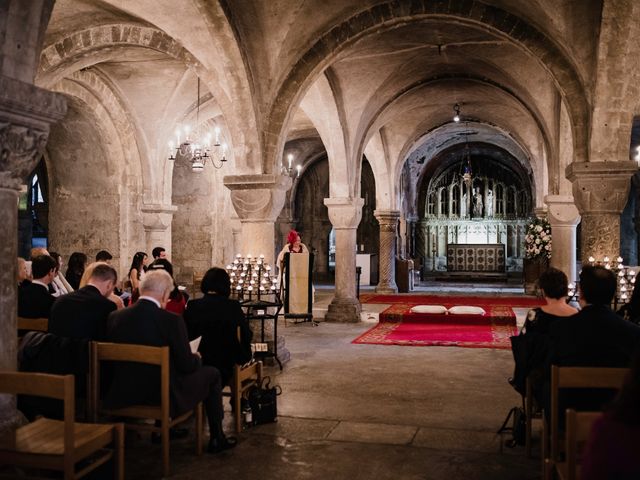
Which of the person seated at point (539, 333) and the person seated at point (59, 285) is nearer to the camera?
the person seated at point (539, 333)

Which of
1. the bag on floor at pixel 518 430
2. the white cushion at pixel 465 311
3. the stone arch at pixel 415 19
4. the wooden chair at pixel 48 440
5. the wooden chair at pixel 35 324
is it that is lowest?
the bag on floor at pixel 518 430

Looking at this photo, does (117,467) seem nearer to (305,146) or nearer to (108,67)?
(108,67)

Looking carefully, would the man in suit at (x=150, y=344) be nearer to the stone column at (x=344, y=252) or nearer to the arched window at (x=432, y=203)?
the stone column at (x=344, y=252)

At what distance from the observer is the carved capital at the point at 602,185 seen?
768 cm

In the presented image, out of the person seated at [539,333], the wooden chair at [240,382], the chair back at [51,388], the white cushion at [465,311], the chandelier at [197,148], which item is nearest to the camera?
the chair back at [51,388]

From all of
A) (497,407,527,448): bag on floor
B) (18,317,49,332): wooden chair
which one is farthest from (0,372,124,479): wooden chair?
(497,407,527,448): bag on floor

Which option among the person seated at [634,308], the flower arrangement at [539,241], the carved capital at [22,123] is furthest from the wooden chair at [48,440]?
the flower arrangement at [539,241]

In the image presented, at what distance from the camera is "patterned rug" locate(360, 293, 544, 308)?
14.7m

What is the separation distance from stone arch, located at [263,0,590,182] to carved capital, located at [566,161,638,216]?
0.87 feet

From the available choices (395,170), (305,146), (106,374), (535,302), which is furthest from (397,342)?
(305,146)

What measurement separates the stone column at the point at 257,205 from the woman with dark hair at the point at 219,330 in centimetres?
395

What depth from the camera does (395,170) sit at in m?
18.0

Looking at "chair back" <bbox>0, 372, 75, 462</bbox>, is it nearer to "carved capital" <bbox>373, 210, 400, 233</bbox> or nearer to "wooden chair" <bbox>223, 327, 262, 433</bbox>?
"wooden chair" <bbox>223, 327, 262, 433</bbox>

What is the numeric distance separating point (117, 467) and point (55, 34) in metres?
8.53
